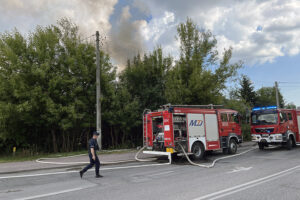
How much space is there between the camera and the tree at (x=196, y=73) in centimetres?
1869

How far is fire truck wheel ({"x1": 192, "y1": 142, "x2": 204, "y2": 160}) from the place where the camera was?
11672mm

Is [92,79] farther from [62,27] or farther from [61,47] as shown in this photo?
[62,27]

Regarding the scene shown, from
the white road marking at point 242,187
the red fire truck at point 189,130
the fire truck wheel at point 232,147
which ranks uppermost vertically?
the red fire truck at point 189,130

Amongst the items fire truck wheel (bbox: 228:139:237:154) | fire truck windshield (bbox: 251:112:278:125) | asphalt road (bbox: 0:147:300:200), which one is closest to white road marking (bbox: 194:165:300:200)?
asphalt road (bbox: 0:147:300:200)

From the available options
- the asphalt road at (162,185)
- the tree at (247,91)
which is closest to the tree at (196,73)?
the asphalt road at (162,185)

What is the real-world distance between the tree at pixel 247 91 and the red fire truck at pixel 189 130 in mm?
32428

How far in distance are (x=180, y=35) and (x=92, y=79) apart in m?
8.65

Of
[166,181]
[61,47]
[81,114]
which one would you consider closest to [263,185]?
[166,181]

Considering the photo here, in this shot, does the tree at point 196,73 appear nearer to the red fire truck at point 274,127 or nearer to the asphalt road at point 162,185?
the red fire truck at point 274,127

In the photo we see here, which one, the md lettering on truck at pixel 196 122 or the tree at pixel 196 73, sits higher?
the tree at pixel 196 73

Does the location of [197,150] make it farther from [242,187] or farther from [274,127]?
[274,127]

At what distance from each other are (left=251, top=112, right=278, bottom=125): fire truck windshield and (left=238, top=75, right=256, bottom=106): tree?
29.5 meters

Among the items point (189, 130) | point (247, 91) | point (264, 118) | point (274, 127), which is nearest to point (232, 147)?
point (274, 127)

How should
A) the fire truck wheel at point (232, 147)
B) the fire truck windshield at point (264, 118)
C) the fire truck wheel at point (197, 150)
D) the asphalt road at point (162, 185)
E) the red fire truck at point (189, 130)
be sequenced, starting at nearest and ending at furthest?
the asphalt road at point (162, 185)
the red fire truck at point (189, 130)
the fire truck wheel at point (197, 150)
the fire truck wheel at point (232, 147)
the fire truck windshield at point (264, 118)
